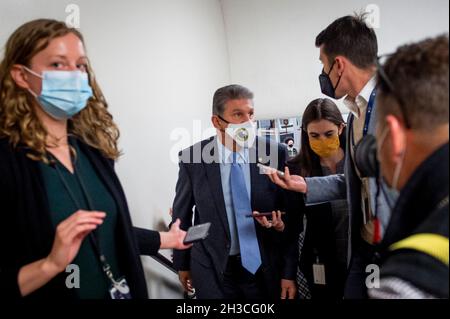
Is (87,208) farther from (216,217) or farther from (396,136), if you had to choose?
(396,136)

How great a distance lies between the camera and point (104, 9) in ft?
4.34

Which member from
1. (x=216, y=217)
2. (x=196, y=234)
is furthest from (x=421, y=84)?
(x=216, y=217)

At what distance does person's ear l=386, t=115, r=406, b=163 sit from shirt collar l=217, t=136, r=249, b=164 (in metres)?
0.73

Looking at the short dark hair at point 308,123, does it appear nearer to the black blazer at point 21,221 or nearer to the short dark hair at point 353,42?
the short dark hair at point 353,42

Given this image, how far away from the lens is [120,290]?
99cm

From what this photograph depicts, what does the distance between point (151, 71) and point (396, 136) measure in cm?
101

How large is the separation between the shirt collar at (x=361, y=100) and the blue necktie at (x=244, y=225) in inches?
18.7

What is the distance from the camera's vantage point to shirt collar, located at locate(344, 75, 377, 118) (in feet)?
4.08

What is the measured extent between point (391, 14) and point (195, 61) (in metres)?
0.81

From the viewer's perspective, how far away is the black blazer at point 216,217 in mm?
1380

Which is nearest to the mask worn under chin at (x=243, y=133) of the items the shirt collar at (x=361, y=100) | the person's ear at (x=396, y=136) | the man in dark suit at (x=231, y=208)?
the man in dark suit at (x=231, y=208)

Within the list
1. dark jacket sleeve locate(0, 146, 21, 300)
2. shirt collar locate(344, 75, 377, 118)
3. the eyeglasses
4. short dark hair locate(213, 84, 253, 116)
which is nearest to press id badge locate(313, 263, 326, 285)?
shirt collar locate(344, 75, 377, 118)

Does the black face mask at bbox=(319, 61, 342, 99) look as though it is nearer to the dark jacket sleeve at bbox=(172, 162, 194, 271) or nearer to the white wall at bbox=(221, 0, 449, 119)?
the white wall at bbox=(221, 0, 449, 119)
